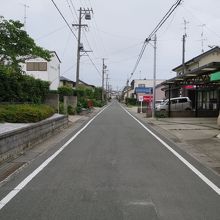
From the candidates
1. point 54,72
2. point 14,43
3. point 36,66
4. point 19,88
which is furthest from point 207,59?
point 14,43

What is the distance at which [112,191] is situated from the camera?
8.73 meters

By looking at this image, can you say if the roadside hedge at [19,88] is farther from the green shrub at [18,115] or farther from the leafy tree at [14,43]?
the leafy tree at [14,43]

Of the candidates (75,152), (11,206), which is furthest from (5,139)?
(11,206)

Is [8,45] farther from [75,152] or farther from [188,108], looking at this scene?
[188,108]

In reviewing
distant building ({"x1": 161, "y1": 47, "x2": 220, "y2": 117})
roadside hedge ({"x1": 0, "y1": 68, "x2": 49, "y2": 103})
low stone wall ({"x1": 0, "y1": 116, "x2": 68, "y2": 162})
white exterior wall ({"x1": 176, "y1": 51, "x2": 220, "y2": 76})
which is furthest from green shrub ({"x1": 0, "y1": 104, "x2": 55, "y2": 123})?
white exterior wall ({"x1": 176, "y1": 51, "x2": 220, "y2": 76})

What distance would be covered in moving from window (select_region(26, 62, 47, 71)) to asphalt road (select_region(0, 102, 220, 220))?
5236cm

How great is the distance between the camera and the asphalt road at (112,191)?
7.07 meters

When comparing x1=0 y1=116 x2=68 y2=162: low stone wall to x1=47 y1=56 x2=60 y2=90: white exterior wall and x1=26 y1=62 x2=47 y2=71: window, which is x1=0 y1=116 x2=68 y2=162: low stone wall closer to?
x1=26 y1=62 x2=47 y2=71: window

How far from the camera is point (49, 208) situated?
7.35 meters

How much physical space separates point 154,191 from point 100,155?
18.8 feet

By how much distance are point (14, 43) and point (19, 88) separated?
1019 centimetres

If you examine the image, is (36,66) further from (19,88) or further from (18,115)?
(18,115)

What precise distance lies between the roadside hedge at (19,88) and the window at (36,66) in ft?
107

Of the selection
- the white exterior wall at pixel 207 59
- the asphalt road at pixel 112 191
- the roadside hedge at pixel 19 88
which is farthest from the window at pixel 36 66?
the asphalt road at pixel 112 191
